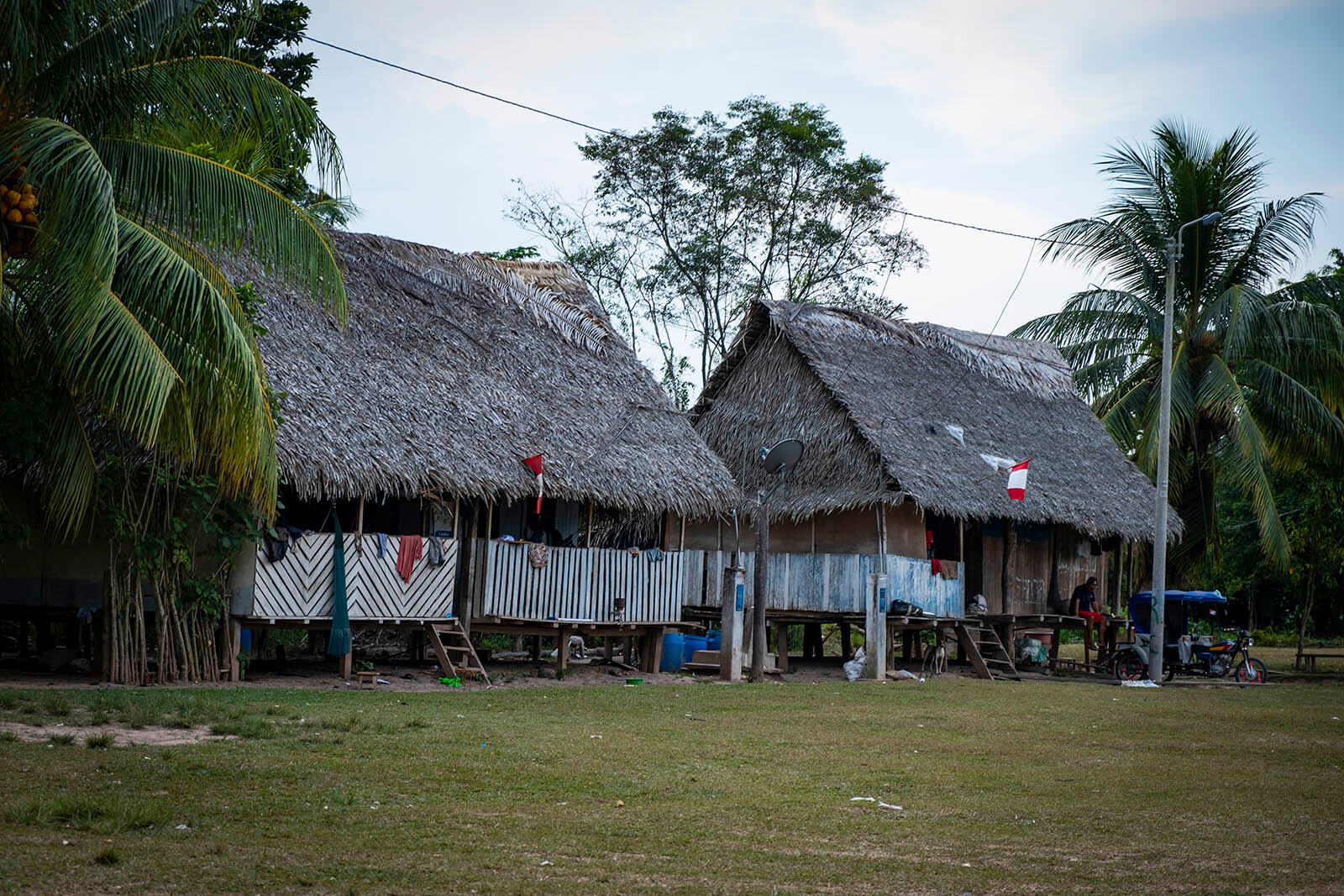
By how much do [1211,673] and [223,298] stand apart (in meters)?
15.7

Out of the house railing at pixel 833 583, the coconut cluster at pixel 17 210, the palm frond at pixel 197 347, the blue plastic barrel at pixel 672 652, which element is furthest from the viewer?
the house railing at pixel 833 583

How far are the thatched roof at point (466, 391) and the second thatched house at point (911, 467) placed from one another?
2686 millimetres

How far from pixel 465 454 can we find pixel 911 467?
24.6 feet

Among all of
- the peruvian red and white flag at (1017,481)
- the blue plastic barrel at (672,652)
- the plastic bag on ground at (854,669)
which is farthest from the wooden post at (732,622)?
the peruvian red and white flag at (1017,481)

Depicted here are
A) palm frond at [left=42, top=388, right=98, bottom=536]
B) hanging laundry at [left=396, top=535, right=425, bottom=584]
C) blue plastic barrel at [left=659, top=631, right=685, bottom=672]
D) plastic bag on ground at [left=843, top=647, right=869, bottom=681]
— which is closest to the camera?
palm frond at [left=42, top=388, right=98, bottom=536]

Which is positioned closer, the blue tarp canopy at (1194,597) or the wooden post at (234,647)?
the wooden post at (234,647)

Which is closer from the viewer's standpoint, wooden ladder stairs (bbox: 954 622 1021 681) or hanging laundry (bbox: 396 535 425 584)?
hanging laundry (bbox: 396 535 425 584)

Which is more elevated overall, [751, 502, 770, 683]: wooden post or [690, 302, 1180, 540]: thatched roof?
[690, 302, 1180, 540]: thatched roof

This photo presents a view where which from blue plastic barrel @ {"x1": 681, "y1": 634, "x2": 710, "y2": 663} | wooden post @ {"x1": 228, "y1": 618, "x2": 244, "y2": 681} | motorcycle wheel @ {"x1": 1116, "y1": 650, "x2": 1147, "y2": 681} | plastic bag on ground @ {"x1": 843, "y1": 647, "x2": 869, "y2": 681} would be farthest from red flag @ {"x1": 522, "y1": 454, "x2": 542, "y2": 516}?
motorcycle wheel @ {"x1": 1116, "y1": 650, "x2": 1147, "y2": 681}

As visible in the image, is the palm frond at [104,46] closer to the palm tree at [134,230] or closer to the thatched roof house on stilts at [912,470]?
the palm tree at [134,230]

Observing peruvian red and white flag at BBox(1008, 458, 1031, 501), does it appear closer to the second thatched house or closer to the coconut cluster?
the second thatched house

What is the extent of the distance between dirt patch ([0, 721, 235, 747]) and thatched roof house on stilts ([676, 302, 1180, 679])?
1206cm

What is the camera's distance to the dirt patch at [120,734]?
8547 mm

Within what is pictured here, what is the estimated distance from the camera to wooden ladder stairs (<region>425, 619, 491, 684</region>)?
15.4m
